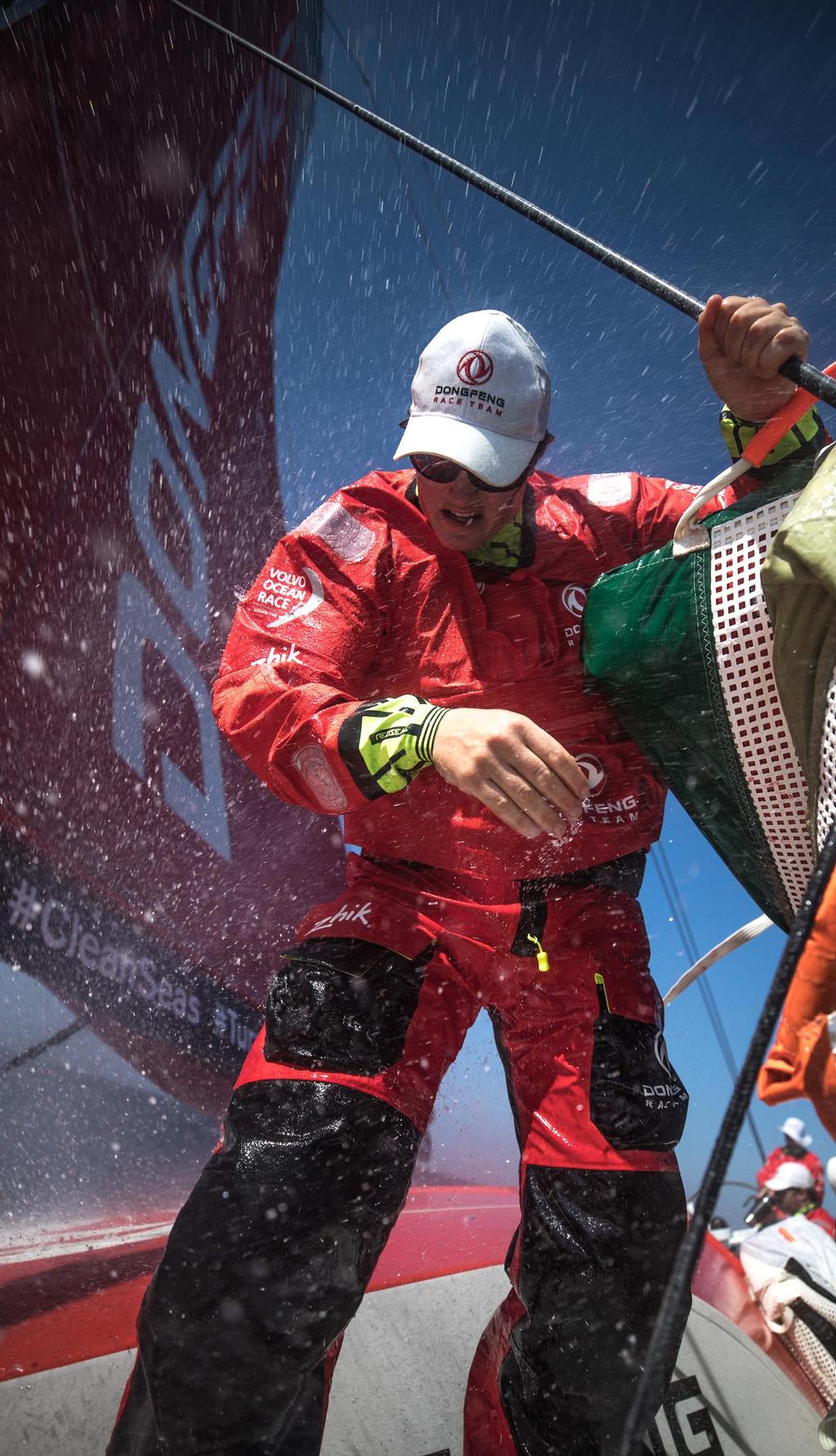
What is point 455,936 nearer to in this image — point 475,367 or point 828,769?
point 828,769

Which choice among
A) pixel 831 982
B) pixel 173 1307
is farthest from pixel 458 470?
pixel 173 1307

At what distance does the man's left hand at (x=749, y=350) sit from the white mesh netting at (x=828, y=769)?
1.48ft

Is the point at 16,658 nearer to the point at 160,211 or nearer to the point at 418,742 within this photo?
the point at 160,211

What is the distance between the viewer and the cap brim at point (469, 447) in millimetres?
1557

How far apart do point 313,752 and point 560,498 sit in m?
0.80

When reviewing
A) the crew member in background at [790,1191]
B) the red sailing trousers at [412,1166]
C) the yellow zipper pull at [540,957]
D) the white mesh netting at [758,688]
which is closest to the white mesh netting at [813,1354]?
the red sailing trousers at [412,1166]

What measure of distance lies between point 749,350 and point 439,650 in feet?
2.17

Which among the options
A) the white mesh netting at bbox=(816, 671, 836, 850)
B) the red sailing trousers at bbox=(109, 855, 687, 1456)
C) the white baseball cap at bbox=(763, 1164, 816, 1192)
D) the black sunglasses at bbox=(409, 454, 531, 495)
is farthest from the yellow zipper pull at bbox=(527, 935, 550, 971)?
the white baseball cap at bbox=(763, 1164, 816, 1192)

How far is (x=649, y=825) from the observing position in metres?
1.64

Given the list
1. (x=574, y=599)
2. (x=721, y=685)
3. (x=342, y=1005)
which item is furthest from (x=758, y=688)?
(x=342, y=1005)

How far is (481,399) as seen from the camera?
Answer: 5.31ft

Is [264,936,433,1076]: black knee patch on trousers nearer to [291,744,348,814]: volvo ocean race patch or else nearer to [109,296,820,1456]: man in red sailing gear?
[109,296,820,1456]: man in red sailing gear

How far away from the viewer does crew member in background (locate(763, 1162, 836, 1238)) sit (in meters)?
5.94

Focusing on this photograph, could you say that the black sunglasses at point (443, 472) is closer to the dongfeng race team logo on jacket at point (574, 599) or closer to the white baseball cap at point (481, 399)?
the white baseball cap at point (481, 399)
